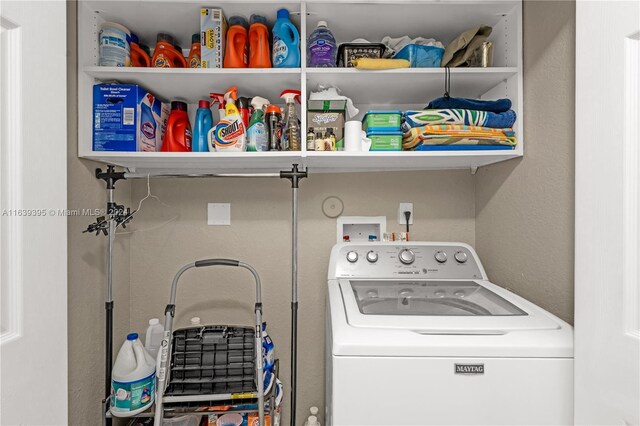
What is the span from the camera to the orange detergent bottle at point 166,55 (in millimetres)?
1485

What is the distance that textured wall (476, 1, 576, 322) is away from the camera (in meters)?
1.16

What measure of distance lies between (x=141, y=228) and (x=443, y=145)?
160cm

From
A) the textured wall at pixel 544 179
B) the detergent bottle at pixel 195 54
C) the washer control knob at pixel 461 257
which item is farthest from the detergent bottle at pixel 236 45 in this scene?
the washer control knob at pixel 461 257

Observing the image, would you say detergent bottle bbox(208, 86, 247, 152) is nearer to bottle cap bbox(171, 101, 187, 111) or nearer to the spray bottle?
the spray bottle

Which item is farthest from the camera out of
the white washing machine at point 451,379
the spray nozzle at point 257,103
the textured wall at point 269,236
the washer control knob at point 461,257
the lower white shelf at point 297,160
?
the textured wall at point 269,236

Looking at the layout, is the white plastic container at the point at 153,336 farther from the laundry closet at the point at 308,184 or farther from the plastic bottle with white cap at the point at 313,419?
the plastic bottle with white cap at the point at 313,419

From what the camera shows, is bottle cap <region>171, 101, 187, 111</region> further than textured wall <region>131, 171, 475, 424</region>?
No

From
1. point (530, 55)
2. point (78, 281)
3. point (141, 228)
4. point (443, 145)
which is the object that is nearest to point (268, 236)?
point (141, 228)

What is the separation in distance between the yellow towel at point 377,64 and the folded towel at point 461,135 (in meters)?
0.27

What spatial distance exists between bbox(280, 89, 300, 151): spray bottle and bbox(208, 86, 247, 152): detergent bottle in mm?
182

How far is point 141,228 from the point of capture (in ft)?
6.15

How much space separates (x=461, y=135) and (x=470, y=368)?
0.89 m

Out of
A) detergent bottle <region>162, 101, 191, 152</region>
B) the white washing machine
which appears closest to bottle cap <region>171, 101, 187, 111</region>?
detergent bottle <region>162, 101, 191, 152</region>

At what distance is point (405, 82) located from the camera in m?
1.53
